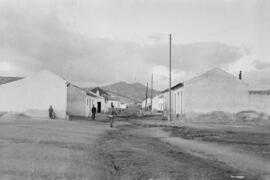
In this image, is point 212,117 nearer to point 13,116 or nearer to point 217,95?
point 217,95

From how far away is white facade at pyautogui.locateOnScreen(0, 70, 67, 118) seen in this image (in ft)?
104

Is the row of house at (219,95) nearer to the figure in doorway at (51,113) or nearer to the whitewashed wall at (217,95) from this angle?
the whitewashed wall at (217,95)

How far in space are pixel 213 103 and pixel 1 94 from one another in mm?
19261

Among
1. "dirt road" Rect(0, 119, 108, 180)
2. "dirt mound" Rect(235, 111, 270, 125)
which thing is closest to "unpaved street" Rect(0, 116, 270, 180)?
"dirt road" Rect(0, 119, 108, 180)

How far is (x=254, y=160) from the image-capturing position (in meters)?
11.0

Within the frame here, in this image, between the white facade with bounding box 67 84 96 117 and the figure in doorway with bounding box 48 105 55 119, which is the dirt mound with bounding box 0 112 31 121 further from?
the white facade with bounding box 67 84 96 117

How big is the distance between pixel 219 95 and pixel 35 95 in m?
16.9

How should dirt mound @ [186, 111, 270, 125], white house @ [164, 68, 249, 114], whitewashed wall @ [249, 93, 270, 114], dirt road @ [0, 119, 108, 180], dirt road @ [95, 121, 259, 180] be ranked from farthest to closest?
whitewashed wall @ [249, 93, 270, 114] → white house @ [164, 68, 249, 114] → dirt mound @ [186, 111, 270, 125] → dirt road @ [95, 121, 259, 180] → dirt road @ [0, 119, 108, 180]

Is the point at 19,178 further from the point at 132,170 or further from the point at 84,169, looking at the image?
the point at 132,170

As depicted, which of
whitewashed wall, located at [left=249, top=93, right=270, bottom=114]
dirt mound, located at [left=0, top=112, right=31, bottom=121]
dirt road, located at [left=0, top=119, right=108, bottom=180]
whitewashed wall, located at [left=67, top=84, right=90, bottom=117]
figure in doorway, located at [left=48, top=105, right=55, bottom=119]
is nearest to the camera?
dirt road, located at [left=0, top=119, right=108, bottom=180]

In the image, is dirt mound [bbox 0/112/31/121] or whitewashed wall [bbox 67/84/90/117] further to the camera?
whitewashed wall [bbox 67/84/90/117]

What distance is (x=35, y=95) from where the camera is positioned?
31.8 m

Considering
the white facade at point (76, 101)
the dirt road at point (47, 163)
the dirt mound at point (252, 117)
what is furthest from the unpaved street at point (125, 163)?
the white facade at point (76, 101)

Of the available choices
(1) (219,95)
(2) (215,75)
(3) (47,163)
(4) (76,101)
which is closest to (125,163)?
(3) (47,163)
